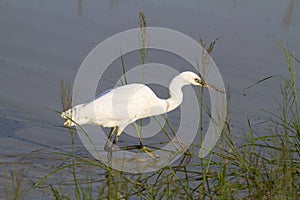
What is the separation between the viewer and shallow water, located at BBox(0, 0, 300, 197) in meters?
6.76

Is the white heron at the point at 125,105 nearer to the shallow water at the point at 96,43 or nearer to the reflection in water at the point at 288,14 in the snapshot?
the shallow water at the point at 96,43

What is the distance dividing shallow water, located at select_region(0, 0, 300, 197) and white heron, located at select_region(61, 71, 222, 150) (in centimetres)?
43

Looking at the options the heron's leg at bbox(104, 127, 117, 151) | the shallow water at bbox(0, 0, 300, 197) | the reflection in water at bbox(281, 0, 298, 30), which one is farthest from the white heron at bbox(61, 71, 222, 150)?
the reflection in water at bbox(281, 0, 298, 30)

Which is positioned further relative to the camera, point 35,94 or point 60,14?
point 60,14

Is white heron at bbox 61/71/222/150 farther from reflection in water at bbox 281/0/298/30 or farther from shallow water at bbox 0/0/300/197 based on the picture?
reflection in water at bbox 281/0/298/30

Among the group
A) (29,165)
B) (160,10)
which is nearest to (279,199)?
(29,165)

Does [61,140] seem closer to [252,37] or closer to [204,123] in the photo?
[204,123]

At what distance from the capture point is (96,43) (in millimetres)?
8742

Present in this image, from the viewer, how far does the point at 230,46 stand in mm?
8883

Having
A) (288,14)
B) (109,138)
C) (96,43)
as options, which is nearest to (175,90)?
(109,138)

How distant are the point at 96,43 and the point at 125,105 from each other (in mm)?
2634

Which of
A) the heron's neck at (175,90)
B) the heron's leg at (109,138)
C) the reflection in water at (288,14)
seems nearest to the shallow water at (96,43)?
the reflection in water at (288,14)

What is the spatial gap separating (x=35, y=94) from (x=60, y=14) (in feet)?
8.31

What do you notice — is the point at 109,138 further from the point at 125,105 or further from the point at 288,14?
the point at 288,14
